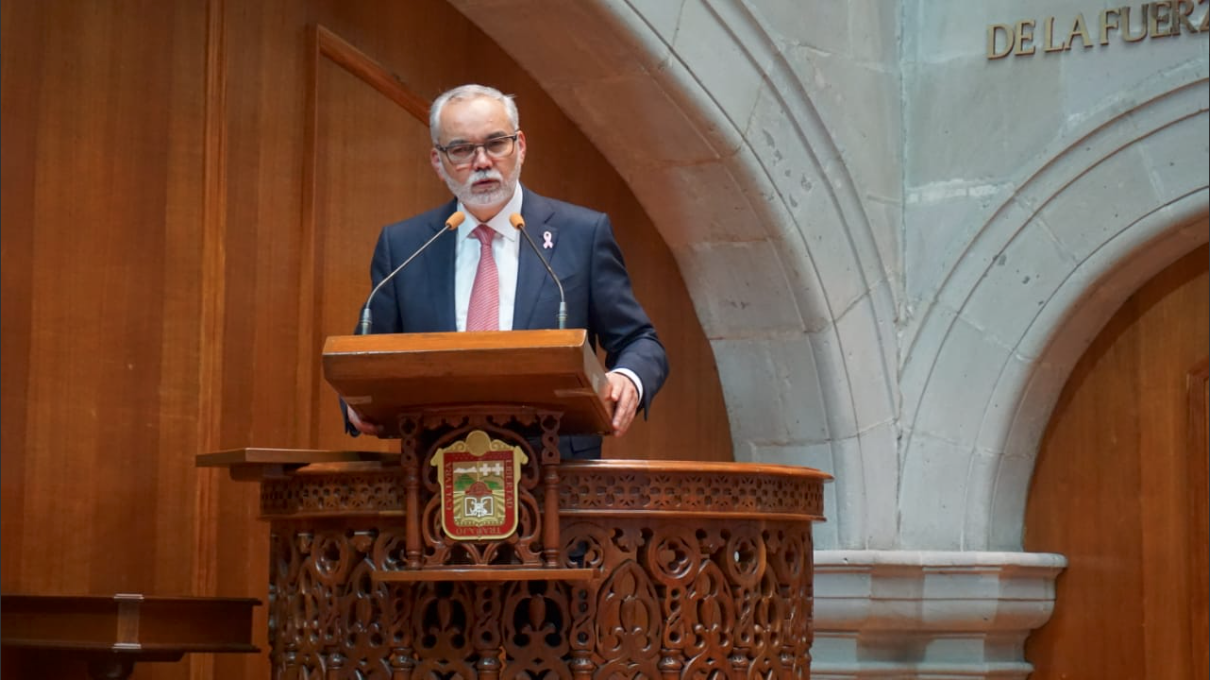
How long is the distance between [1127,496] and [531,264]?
9.09 feet

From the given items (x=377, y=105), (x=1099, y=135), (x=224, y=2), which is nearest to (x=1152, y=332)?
(x=1099, y=135)

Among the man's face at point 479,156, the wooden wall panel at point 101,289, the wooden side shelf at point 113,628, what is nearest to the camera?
the man's face at point 479,156

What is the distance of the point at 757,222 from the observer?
18.0 ft

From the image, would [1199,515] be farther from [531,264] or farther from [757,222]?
[531,264]

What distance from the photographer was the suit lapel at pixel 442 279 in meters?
3.56

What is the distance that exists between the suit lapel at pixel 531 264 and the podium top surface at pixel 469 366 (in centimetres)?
47

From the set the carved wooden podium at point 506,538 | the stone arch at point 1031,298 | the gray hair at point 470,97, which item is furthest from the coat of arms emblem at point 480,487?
the stone arch at point 1031,298

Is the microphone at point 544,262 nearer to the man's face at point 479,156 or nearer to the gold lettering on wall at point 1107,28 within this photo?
the man's face at point 479,156

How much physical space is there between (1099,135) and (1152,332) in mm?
668

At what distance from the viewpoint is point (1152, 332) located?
5.61 m

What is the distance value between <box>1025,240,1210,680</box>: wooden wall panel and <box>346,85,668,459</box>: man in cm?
249

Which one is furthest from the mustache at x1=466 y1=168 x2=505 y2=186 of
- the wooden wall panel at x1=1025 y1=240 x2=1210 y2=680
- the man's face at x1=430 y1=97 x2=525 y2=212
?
the wooden wall panel at x1=1025 y1=240 x2=1210 y2=680

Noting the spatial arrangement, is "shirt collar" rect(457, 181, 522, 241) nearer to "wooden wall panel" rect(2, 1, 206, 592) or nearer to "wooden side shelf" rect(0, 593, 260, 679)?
"wooden side shelf" rect(0, 593, 260, 679)

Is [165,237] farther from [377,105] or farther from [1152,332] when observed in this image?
[1152,332]
